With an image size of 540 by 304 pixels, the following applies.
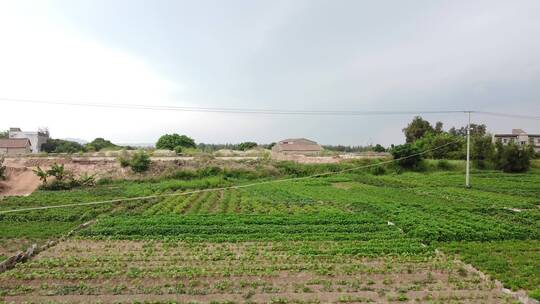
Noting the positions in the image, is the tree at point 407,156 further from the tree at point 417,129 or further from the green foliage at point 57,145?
the green foliage at point 57,145

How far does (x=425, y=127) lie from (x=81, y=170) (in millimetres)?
57505

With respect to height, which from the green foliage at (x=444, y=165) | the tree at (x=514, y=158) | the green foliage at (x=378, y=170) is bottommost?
the green foliage at (x=378, y=170)

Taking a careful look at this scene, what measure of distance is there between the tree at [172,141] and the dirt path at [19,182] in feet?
86.0

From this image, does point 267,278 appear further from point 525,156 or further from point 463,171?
point 525,156

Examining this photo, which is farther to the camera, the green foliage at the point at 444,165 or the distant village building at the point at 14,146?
the distant village building at the point at 14,146

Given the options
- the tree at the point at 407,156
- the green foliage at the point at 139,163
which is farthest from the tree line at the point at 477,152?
the green foliage at the point at 139,163

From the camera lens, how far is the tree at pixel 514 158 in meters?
40.9

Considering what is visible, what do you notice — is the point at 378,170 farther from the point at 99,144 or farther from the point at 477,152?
the point at 99,144

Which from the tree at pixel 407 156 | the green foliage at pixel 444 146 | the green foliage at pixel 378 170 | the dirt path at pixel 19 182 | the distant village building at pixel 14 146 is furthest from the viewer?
the distant village building at pixel 14 146

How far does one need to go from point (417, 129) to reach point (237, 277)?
206 feet

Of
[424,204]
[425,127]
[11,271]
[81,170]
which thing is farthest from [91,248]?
[425,127]

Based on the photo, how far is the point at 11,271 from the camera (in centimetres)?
1077

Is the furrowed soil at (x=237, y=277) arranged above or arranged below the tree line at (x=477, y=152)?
below

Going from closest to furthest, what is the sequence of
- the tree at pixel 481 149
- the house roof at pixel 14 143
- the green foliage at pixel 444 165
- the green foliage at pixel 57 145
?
1. the tree at pixel 481 149
2. the green foliage at pixel 444 165
3. the house roof at pixel 14 143
4. the green foliage at pixel 57 145
